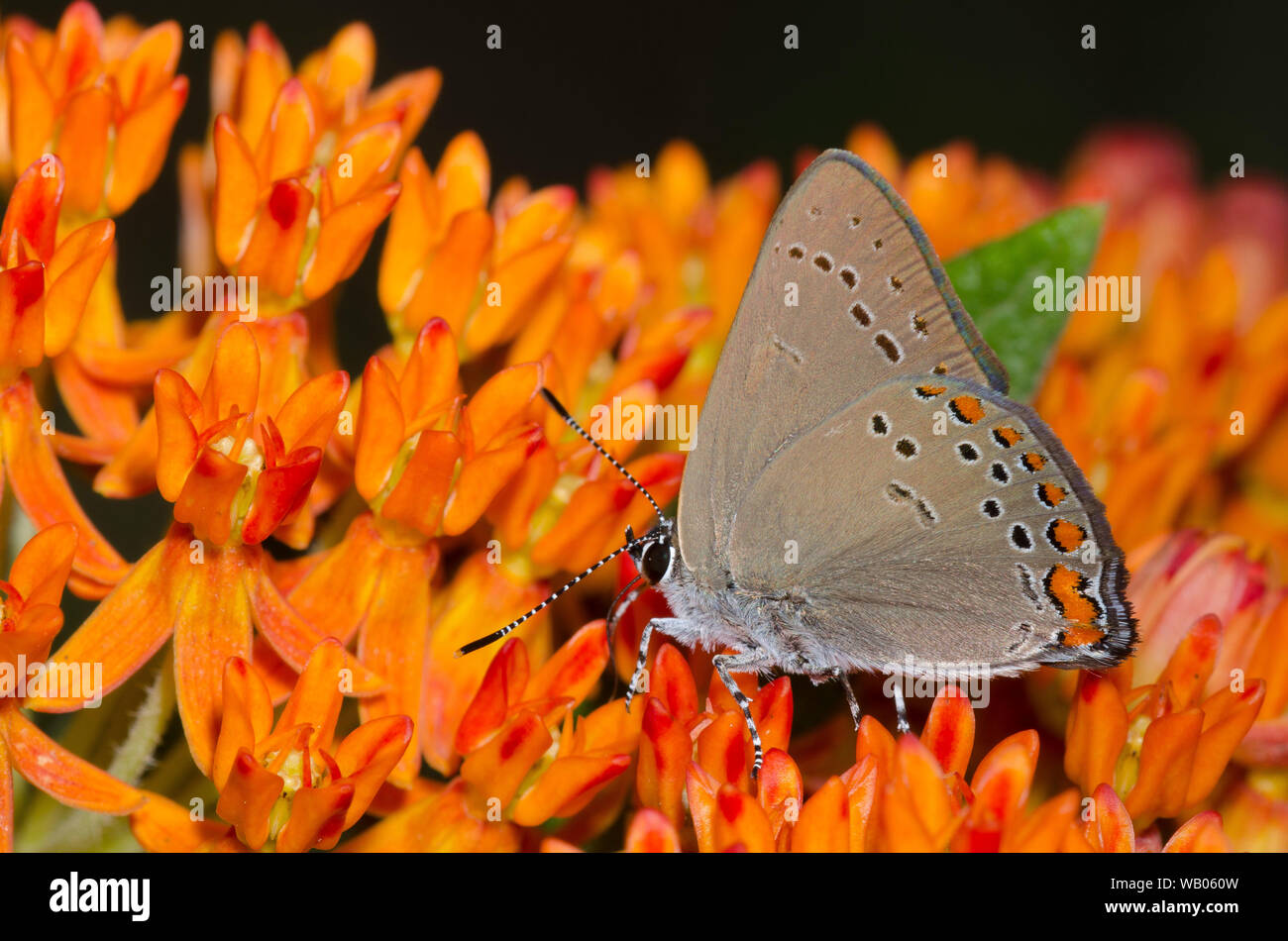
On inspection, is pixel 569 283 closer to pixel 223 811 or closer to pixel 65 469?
pixel 65 469

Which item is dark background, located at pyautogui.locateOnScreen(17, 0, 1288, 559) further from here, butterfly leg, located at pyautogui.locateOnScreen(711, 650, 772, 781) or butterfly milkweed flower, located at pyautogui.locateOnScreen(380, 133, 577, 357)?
butterfly leg, located at pyautogui.locateOnScreen(711, 650, 772, 781)

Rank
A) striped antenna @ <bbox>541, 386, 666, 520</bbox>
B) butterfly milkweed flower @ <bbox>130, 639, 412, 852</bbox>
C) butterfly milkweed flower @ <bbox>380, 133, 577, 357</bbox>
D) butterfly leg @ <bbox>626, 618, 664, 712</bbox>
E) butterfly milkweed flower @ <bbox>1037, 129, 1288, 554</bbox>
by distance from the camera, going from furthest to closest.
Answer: butterfly milkweed flower @ <bbox>1037, 129, 1288, 554</bbox>, butterfly milkweed flower @ <bbox>380, 133, 577, 357</bbox>, striped antenna @ <bbox>541, 386, 666, 520</bbox>, butterfly leg @ <bbox>626, 618, 664, 712</bbox>, butterfly milkweed flower @ <bbox>130, 639, 412, 852</bbox>

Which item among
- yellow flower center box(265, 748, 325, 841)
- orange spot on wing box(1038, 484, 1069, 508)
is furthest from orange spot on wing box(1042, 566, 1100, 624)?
yellow flower center box(265, 748, 325, 841)

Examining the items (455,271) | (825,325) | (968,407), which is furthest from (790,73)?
(968,407)

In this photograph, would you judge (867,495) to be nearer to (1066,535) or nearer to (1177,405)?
(1066,535)

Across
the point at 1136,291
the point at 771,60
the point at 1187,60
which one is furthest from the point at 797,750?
the point at 1187,60

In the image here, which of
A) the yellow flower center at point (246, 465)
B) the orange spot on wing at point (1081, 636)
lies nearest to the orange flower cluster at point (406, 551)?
the yellow flower center at point (246, 465)

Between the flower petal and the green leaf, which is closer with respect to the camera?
the flower petal
